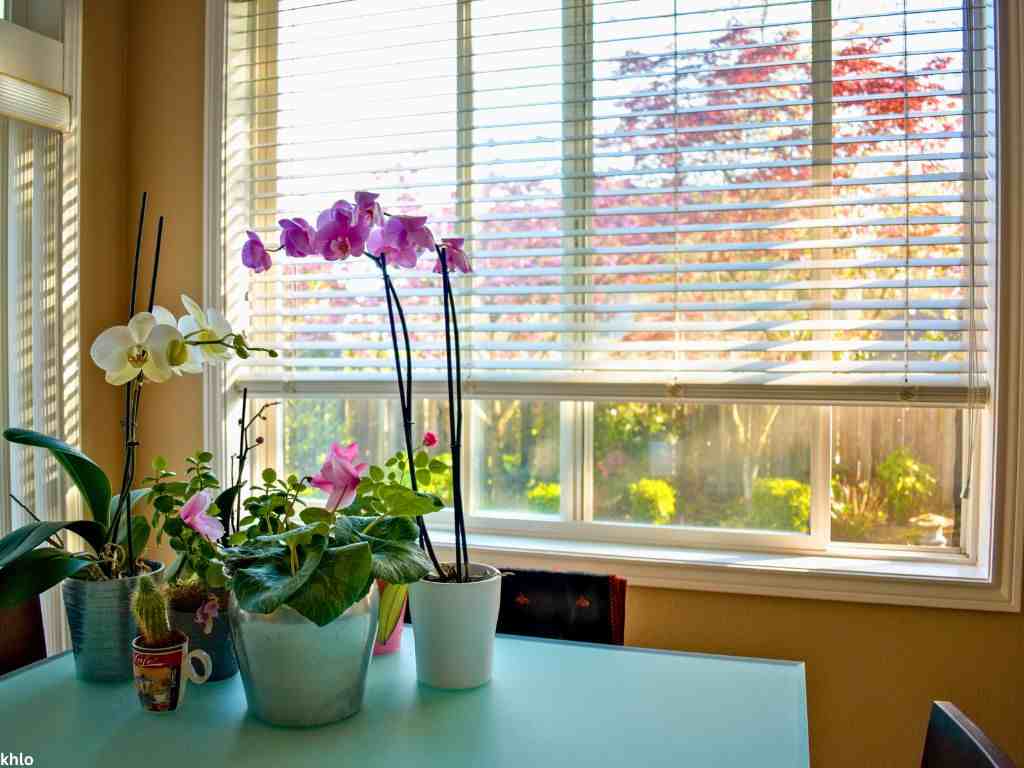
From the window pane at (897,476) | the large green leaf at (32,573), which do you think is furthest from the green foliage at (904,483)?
the large green leaf at (32,573)

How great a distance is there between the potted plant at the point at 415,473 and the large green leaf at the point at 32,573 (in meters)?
0.55

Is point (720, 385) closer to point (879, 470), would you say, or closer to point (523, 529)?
point (879, 470)

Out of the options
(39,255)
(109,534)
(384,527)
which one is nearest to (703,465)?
(384,527)

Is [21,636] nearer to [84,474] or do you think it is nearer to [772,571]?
[84,474]

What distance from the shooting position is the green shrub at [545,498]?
8.16 feet

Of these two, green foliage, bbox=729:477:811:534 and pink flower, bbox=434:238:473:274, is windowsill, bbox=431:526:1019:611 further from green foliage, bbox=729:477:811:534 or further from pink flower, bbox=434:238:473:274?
pink flower, bbox=434:238:473:274

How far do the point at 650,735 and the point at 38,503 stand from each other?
1.93m

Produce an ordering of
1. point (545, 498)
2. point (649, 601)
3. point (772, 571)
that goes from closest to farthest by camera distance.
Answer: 1. point (772, 571)
2. point (649, 601)
3. point (545, 498)

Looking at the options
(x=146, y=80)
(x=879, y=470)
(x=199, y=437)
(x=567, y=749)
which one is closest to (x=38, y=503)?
(x=199, y=437)

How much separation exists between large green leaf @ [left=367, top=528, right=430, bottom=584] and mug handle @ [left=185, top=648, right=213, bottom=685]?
33 centimetres

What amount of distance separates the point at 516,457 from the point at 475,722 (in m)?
1.28

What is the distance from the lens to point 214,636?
140cm

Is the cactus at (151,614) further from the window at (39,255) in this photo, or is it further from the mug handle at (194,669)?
the window at (39,255)

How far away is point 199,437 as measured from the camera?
266 cm
